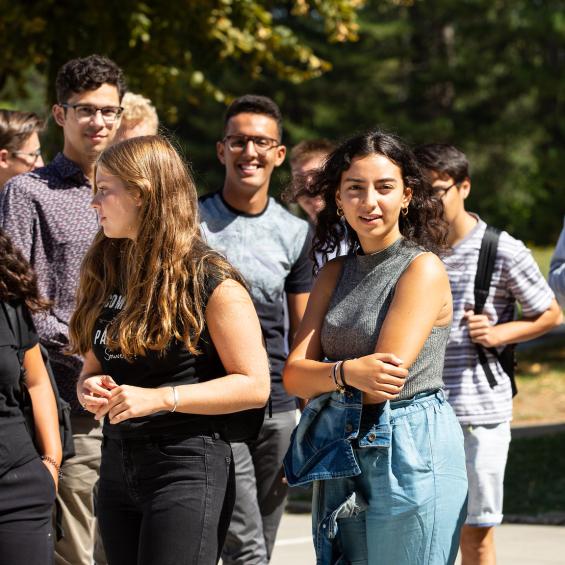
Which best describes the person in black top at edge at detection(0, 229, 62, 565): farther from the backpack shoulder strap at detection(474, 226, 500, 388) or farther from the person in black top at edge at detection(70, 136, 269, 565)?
the backpack shoulder strap at detection(474, 226, 500, 388)

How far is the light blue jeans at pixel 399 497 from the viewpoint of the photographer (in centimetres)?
327

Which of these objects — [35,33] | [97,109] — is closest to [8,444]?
[97,109]

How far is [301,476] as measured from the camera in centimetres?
339

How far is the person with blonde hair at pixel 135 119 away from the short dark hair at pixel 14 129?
0.41 m

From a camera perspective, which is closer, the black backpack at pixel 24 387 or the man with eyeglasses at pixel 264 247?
the black backpack at pixel 24 387

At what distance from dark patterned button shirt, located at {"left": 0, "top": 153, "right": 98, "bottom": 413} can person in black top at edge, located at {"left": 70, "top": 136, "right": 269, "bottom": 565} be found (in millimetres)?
1072

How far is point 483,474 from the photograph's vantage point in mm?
4824

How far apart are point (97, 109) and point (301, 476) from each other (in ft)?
6.46

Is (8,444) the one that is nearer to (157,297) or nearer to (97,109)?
(157,297)

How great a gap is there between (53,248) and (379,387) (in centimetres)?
174

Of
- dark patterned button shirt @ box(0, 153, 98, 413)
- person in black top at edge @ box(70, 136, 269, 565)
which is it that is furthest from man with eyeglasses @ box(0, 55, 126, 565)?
person in black top at edge @ box(70, 136, 269, 565)

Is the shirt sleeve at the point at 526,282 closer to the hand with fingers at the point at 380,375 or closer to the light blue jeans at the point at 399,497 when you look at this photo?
the light blue jeans at the point at 399,497

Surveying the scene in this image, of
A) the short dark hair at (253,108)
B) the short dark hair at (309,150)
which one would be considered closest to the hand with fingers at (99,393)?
the short dark hair at (253,108)

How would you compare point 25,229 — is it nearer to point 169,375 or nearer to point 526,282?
point 169,375
